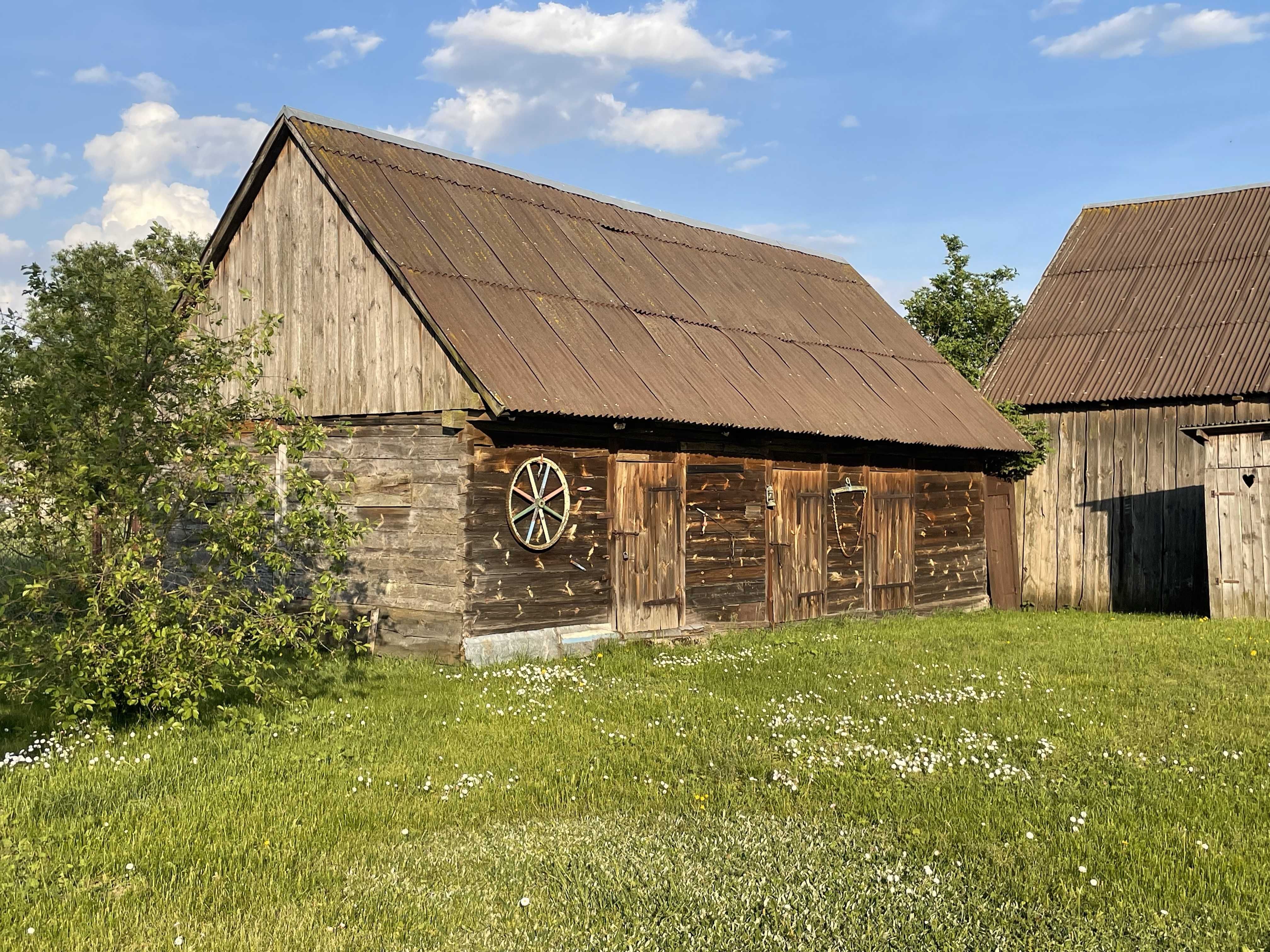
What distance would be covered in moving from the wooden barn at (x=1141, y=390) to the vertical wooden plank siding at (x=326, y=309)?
11700 millimetres

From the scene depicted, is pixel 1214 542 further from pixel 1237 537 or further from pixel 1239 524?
pixel 1239 524

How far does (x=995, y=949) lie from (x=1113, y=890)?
104 cm

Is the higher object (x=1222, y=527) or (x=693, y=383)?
(x=693, y=383)

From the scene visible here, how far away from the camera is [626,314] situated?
15.5 meters

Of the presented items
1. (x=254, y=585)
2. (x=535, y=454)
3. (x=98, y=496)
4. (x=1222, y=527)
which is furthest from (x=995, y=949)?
(x=1222, y=527)

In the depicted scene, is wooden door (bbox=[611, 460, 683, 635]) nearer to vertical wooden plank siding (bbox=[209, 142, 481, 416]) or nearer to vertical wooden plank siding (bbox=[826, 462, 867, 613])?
vertical wooden plank siding (bbox=[209, 142, 481, 416])

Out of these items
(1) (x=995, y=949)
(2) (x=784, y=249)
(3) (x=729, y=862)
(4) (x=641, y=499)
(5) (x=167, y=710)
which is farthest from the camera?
(2) (x=784, y=249)

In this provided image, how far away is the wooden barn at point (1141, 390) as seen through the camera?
1861cm

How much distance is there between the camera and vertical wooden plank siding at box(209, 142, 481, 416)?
1270 centimetres

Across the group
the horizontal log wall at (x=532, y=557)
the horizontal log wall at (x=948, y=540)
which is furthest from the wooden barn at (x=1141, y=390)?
the horizontal log wall at (x=532, y=557)

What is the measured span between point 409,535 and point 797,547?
609 cm

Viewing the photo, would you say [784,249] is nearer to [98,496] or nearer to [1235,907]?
[98,496]

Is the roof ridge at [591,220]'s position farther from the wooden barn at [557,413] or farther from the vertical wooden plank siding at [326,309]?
the vertical wooden plank siding at [326,309]

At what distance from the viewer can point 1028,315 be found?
2244 centimetres
